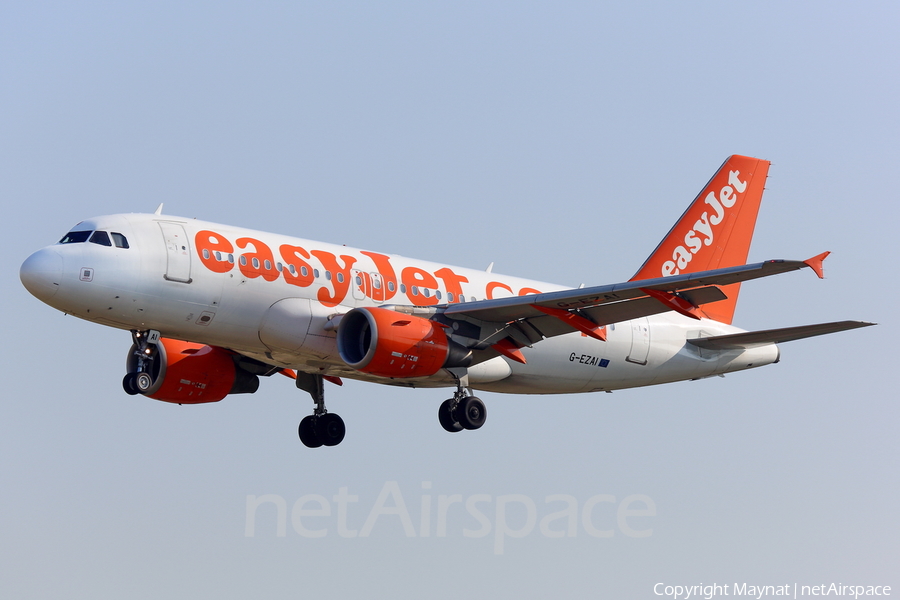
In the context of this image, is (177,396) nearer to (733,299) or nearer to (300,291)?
(300,291)

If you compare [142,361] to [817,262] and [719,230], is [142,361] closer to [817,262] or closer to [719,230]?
[817,262]

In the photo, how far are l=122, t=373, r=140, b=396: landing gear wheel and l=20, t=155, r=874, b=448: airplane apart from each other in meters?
0.05

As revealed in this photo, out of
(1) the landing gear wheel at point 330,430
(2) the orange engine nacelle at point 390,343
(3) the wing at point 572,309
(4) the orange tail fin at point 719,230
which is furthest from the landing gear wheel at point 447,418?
(4) the orange tail fin at point 719,230

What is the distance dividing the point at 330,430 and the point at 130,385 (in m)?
8.02

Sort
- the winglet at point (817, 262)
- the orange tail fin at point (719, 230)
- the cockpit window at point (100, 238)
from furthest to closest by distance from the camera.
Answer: the orange tail fin at point (719, 230), the cockpit window at point (100, 238), the winglet at point (817, 262)

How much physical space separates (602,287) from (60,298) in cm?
1272

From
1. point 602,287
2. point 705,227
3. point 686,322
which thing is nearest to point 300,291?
point 602,287

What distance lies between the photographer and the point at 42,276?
2872 cm

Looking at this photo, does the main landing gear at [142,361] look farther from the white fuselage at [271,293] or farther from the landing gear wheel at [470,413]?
the landing gear wheel at [470,413]

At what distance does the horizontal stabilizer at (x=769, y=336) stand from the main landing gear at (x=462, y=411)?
7959 millimetres

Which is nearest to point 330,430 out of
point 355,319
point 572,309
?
point 355,319

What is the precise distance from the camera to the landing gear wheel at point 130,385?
102 ft

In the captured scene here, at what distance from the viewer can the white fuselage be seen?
96.4 ft

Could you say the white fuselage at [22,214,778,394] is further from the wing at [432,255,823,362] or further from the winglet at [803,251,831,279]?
the winglet at [803,251,831,279]
